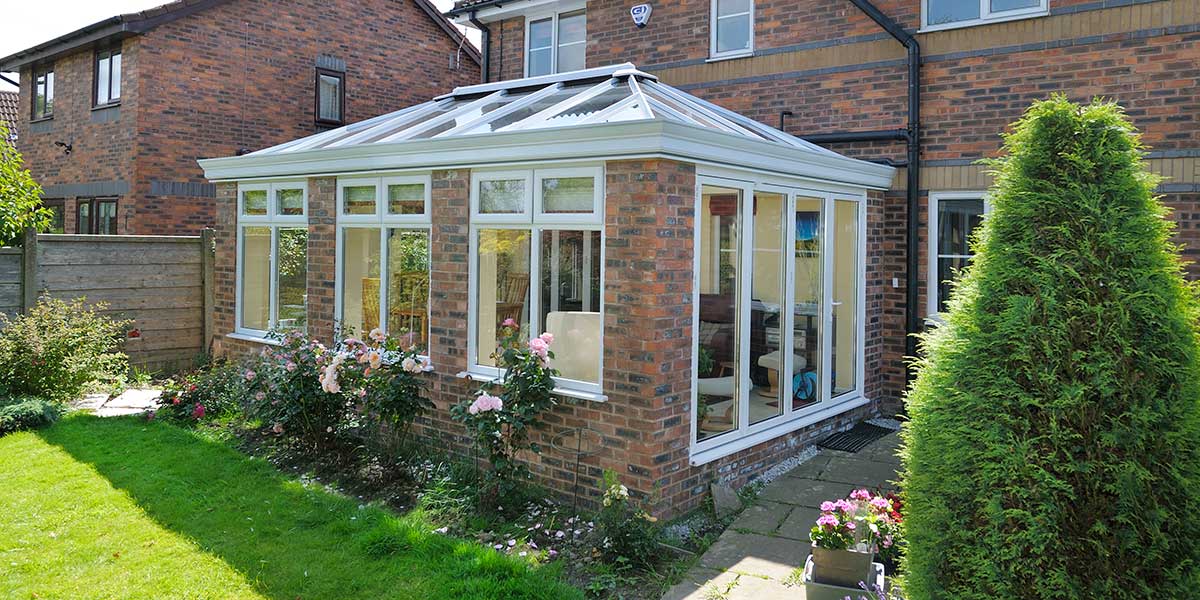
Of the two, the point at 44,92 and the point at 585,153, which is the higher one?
the point at 44,92

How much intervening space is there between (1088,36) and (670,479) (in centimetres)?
595

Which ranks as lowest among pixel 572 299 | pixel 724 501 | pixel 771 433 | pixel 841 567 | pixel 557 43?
pixel 724 501

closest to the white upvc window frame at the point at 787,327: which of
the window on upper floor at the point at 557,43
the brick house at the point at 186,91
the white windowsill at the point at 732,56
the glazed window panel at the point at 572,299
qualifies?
the glazed window panel at the point at 572,299

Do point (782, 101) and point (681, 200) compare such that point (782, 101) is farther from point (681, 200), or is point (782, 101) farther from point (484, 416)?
point (484, 416)

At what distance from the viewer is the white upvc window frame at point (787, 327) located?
6.50 meters

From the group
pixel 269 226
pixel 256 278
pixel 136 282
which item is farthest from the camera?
pixel 136 282

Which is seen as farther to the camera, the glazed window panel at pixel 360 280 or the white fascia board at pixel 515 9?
the white fascia board at pixel 515 9

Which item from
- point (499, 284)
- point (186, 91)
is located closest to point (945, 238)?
point (499, 284)

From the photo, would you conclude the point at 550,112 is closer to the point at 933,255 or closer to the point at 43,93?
the point at 933,255

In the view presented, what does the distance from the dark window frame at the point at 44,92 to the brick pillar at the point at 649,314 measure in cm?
1601

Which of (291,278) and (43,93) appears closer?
(291,278)

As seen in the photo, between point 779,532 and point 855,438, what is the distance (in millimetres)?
2638

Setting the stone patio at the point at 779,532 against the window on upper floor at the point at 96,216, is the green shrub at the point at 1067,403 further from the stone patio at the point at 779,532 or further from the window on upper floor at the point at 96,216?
the window on upper floor at the point at 96,216

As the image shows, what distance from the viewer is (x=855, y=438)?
838 centimetres
